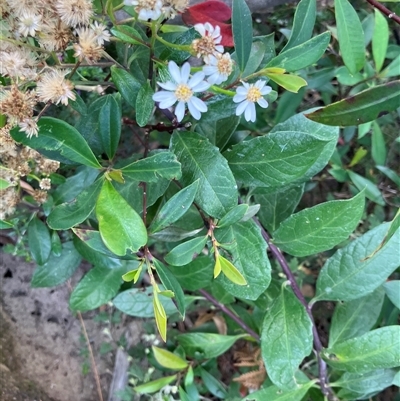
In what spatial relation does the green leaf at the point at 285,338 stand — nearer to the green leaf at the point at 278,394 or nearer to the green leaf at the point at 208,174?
the green leaf at the point at 278,394

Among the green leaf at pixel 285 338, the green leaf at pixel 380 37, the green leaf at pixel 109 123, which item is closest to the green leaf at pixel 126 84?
the green leaf at pixel 109 123

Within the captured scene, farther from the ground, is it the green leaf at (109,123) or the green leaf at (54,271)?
the green leaf at (109,123)

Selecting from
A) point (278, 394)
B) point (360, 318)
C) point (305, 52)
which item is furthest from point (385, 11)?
point (278, 394)

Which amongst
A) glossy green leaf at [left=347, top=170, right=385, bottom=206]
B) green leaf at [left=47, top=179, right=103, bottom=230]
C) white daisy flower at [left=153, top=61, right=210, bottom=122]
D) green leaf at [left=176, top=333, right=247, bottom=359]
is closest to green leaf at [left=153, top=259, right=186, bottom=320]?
green leaf at [left=47, top=179, right=103, bottom=230]

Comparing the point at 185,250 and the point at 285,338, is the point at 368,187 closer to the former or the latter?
the point at 285,338

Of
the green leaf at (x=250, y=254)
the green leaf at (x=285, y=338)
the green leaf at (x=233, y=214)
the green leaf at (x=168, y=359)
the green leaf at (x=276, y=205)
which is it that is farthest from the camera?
the green leaf at (x=168, y=359)

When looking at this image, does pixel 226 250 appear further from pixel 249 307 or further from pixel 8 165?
pixel 249 307
